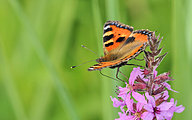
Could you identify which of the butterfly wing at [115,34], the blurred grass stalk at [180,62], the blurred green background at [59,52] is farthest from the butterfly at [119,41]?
the blurred grass stalk at [180,62]

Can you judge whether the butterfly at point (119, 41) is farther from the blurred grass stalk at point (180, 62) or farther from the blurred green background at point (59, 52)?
the blurred grass stalk at point (180, 62)

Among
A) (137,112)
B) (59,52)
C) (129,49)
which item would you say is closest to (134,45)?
(129,49)

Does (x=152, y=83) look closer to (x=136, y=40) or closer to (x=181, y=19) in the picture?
(x=136, y=40)

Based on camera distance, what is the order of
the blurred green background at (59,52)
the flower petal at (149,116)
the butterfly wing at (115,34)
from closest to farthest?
the flower petal at (149,116) → the butterfly wing at (115,34) → the blurred green background at (59,52)

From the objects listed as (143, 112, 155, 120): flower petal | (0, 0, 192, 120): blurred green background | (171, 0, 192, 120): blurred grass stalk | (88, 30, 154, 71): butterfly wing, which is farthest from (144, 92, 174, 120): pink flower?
(0, 0, 192, 120): blurred green background

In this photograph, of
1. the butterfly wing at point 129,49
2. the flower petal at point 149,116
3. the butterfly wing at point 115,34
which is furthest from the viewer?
the butterfly wing at point 115,34

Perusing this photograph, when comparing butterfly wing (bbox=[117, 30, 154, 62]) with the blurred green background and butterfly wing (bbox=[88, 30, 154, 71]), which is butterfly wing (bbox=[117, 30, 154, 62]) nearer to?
butterfly wing (bbox=[88, 30, 154, 71])

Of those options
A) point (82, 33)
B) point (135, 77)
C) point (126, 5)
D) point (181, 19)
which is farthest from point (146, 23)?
point (135, 77)
